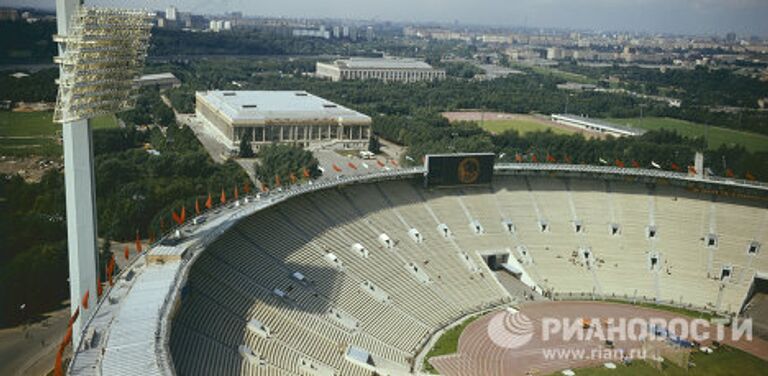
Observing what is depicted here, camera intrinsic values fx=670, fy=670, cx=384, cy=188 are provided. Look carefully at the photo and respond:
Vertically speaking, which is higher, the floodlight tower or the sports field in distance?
the floodlight tower

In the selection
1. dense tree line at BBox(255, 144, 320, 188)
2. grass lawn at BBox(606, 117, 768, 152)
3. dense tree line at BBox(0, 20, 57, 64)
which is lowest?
dense tree line at BBox(255, 144, 320, 188)

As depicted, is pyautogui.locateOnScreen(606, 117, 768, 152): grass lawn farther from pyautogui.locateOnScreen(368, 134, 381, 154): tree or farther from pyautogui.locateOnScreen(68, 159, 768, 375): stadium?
pyautogui.locateOnScreen(368, 134, 381, 154): tree

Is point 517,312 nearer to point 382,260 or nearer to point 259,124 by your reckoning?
point 382,260

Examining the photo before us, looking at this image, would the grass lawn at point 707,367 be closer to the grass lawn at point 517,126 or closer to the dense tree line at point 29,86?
the grass lawn at point 517,126

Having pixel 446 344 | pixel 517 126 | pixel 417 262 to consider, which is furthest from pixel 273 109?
pixel 446 344

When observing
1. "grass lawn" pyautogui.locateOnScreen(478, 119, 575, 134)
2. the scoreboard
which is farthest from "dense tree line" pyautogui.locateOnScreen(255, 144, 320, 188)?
"grass lawn" pyautogui.locateOnScreen(478, 119, 575, 134)

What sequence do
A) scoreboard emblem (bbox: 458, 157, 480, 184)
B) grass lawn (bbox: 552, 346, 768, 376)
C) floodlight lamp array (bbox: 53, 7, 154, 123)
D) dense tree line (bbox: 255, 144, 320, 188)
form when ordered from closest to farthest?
floodlight lamp array (bbox: 53, 7, 154, 123) → grass lawn (bbox: 552, 346, 768, 376) → scoreboard emblem (bbox: 458, 157, 480, 184) → dense tree line (bbox: 255, 144, 320, 188)

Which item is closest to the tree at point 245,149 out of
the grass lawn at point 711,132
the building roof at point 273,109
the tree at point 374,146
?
the building roof at point 273,109
